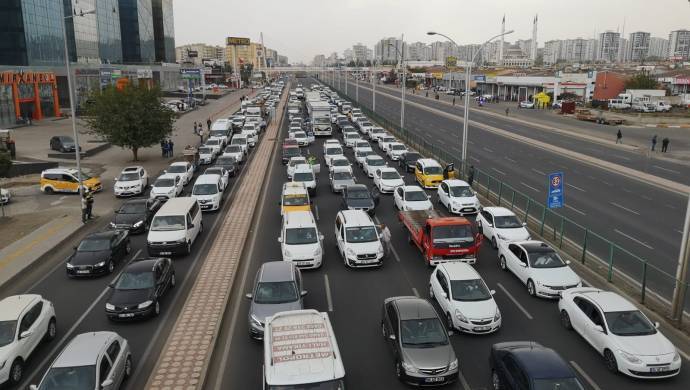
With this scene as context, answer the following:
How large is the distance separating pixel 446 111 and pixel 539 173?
166 feet

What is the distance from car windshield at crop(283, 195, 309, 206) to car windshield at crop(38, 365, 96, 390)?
1546 cm

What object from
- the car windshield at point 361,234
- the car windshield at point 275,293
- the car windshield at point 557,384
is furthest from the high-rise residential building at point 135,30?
the car windshield at point 557,384

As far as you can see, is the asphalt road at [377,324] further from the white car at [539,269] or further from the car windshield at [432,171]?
the car windshield at [432,171]

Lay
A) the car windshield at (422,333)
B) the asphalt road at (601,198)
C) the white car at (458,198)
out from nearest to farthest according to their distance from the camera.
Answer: the car windshield at (422,333), the asphalt road at (601,198), the white car at (458,198)

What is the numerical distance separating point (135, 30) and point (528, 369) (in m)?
135

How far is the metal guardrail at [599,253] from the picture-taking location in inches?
647

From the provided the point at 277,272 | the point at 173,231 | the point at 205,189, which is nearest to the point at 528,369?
the point at 277,272

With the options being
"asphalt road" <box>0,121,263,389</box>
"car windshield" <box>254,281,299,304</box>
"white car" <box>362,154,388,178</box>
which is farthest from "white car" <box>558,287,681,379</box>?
"white car" <box>362,154,388,178</box>

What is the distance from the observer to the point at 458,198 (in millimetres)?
27031

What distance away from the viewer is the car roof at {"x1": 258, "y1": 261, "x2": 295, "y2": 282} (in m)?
15.4

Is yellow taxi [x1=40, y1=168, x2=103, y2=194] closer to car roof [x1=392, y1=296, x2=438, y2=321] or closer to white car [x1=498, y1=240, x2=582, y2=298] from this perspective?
car roof [x1=392, y1=296, x2=438, y2=321]

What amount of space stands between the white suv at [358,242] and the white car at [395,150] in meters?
21.4

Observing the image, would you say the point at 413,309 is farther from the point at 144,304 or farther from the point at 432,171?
the point at 432,171

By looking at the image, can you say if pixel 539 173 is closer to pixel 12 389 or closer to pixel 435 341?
pixel 435 341
